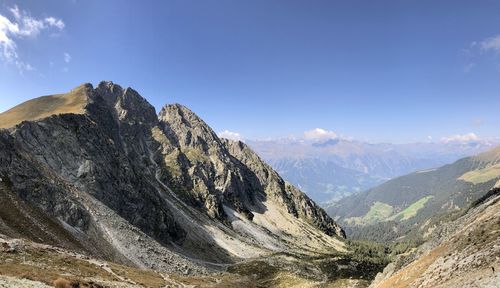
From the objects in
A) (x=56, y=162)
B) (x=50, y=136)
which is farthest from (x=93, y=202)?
(x=50, y=136)

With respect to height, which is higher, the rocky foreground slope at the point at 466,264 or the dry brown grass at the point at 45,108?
the dry brown grass at the point at 45,108

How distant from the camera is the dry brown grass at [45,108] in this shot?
495 ft

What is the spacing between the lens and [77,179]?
373 ft

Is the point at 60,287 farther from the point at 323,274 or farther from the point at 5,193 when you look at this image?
the point at 323,274

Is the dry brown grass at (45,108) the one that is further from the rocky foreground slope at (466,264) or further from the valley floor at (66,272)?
the rocky foreground slope at (466,264)

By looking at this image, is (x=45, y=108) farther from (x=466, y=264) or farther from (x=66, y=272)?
(x=466, y=264)

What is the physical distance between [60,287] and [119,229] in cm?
6772

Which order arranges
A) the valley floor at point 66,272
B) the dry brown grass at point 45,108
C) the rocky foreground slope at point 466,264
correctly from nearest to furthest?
1. the rocky foreground slope at point 466,264
2. the valley floor at point 66,272
3. the dry brown grass at point 45,108

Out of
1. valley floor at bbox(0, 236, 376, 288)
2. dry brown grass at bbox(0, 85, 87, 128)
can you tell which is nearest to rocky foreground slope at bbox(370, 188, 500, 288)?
valley floor at bbox(0, 236, 376, 288)

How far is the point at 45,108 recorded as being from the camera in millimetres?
169875

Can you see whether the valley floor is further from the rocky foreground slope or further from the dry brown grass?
the dry brown grass

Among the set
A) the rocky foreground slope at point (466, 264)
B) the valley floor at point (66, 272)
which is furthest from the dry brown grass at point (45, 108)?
the rocky foreground slope at point (466, 264)

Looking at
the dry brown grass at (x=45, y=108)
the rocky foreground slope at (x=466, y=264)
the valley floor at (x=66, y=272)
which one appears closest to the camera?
the rocky foreground slope at (x=466, y=264)

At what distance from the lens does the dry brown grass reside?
151 metres
